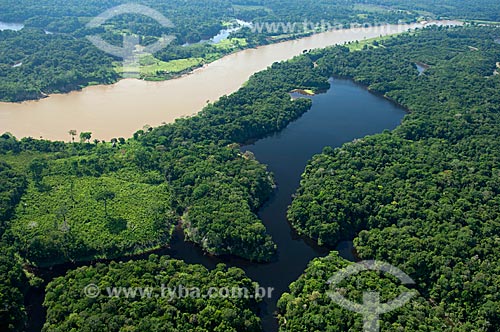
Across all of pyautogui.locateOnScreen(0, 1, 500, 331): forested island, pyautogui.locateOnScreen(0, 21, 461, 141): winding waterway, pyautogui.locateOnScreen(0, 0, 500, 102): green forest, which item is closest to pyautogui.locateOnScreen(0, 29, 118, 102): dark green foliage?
pyautogui.locateOnScreen(0, 0, 500, 102): green forest

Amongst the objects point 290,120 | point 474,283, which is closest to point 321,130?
point 290,120

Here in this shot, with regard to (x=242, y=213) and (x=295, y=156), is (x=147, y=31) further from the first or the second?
(x=242, y=213)

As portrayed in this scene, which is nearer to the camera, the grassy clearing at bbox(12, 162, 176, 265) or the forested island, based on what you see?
the forested island

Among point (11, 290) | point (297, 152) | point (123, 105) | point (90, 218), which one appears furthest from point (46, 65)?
point (11, 290)

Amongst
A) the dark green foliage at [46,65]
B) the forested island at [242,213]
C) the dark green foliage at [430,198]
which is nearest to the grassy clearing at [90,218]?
the forested island at [242,213]

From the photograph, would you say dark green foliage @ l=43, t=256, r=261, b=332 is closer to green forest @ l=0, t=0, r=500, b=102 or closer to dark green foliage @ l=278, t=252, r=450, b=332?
dark green foliage @ l=278, t=252, r=450, b=332

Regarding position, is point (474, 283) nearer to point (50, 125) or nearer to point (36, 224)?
point (36, 224)
